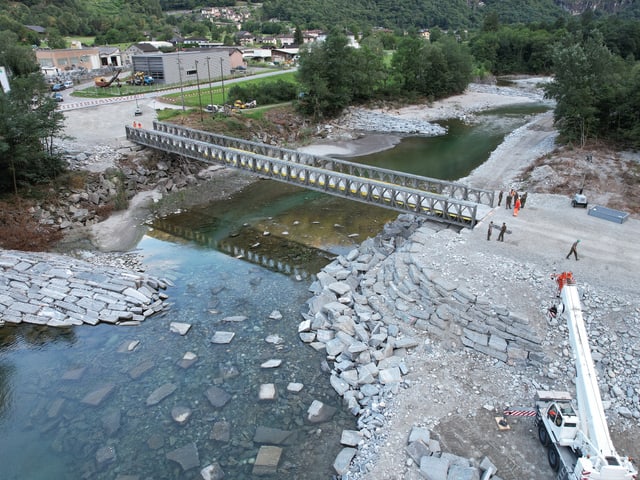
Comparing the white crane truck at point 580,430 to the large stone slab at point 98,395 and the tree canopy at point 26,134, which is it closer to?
the large stone slab at point 98,395

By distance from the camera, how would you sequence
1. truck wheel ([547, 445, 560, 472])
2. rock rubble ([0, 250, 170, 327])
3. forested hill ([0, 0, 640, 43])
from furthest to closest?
forested hill ([0, 0, 640, 43]), rock rubble ([0, 250, 170, 327]), truck wheel ([547, 445, 560, 472])

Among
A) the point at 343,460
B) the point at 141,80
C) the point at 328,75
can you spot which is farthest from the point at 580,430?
the point at 141,80

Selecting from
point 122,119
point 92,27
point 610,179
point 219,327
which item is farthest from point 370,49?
point 92,27

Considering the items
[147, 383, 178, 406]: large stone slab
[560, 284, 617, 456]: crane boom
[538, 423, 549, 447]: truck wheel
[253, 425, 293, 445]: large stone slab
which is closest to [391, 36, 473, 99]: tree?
[147, 383, 178, 406]: large stone slab

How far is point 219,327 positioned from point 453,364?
1023 centimetres

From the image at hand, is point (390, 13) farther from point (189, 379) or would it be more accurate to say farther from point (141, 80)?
point (189, 379)

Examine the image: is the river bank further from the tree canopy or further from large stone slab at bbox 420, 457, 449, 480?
the tree canopy

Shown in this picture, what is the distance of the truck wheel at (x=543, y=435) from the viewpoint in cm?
1360

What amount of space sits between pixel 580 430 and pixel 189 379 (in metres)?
13.1

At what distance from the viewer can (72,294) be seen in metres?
22.7

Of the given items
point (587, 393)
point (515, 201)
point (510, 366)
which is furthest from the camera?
point (515, 201)

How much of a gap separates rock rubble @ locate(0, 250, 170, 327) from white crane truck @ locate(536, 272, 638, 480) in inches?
673

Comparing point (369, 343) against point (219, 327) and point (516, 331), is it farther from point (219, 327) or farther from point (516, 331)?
point (219, 327)

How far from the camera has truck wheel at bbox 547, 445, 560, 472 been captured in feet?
42.1
